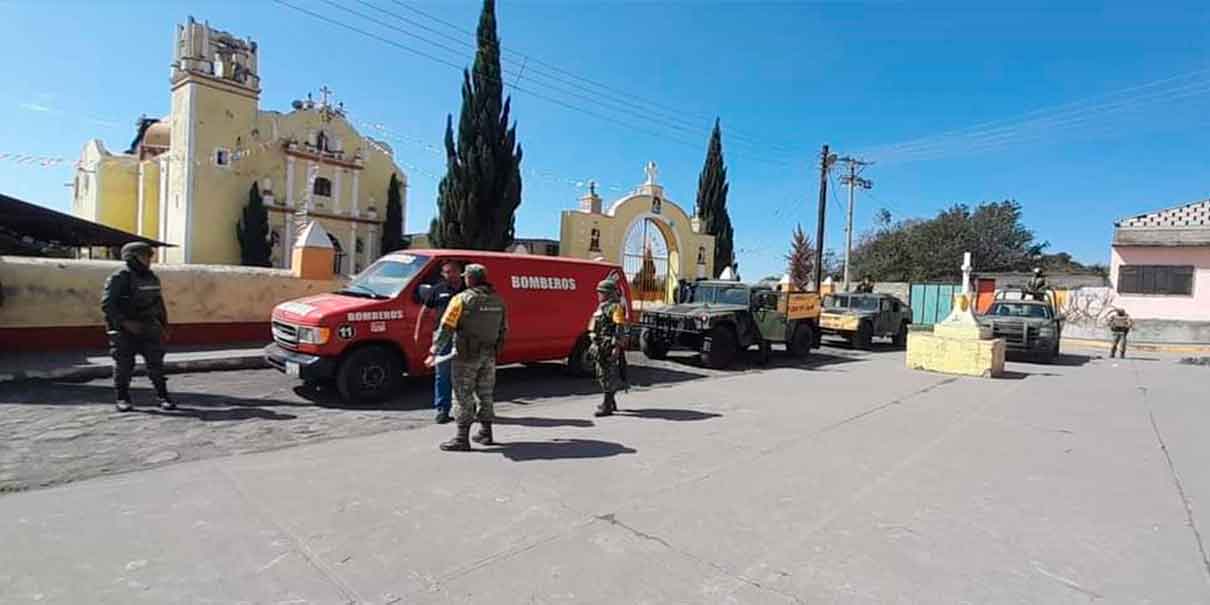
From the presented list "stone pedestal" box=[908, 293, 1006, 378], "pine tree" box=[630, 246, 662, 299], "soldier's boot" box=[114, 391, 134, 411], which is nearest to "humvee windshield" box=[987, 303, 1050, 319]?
"stone pedestal" box=[908, 293, 1006, 378]

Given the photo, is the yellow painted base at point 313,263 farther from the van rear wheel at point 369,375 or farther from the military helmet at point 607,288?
the military helmet at point 607,288

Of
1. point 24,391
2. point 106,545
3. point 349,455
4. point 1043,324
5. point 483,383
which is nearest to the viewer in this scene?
point 106,545

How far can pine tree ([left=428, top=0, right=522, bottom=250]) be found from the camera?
2169cm

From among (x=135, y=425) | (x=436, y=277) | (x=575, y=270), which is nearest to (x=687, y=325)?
(x=575, y=270)

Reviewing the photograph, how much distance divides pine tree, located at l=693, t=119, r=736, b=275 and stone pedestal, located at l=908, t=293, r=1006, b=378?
49.4 ft

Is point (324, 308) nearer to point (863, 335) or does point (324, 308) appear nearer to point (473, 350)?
point (473, 350)

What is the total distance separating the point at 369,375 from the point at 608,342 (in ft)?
9.68

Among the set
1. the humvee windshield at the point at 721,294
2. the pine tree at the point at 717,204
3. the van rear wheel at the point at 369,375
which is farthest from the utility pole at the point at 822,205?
the van rear wheel at the point at 369,375

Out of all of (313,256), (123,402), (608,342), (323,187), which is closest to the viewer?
(123,402)

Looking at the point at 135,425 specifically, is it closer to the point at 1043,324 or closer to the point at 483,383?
the point at 483,383

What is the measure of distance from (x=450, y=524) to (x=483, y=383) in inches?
75.2

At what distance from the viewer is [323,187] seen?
→ 93.9 feet

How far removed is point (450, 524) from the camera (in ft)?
12.4

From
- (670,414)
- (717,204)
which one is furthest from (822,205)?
(670,414)
